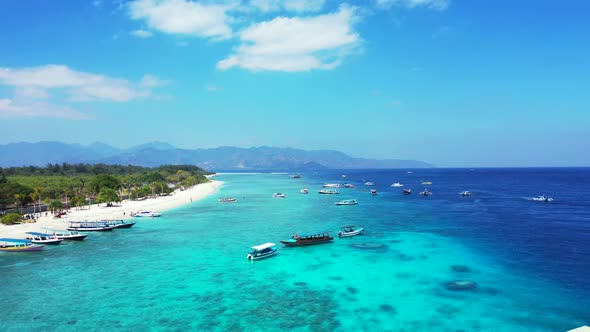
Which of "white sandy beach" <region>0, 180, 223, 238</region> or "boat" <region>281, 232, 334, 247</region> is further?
"white sandy beach" <region>0, 180, 223, 238</region>

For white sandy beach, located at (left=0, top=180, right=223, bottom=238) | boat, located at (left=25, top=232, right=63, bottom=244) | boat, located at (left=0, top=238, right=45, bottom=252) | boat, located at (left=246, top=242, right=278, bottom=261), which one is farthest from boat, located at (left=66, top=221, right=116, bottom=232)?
boat, located at (left=246, top=242, right=278, bottom=261)

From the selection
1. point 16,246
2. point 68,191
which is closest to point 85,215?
point 68,191

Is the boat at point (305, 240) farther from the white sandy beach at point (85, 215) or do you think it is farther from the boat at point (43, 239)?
the white sandy beach at point (85, 215)

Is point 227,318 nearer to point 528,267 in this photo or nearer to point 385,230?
point 528,267

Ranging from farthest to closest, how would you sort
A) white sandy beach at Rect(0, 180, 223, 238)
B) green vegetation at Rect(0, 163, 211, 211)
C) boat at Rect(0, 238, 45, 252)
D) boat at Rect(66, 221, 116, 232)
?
green vegetation at Rect(0, 163, 211, 211) → boat at Rect(66, 221, 116, 232) → white sandy beach at Rect(0, 180, 223, 238) → boat at Rect(0, 238, 45, 252)

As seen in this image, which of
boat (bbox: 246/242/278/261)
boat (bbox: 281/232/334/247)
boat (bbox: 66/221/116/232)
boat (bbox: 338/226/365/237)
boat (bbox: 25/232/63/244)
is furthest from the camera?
boat (bbox: 66/221/116/232)

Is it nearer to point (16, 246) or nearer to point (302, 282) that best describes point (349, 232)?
point (302, 282)

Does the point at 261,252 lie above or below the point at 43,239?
below

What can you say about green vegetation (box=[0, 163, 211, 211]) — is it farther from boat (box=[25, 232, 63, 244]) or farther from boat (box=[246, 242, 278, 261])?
boat (box=[246, 242, 278, 261])
